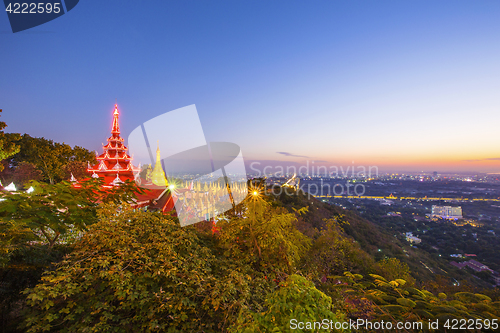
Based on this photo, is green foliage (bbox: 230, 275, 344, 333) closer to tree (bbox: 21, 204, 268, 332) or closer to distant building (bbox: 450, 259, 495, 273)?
tree (bbox: 21, 204, 268, 332)

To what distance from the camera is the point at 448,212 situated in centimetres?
3266

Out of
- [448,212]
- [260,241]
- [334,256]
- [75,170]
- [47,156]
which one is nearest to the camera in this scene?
[260,241]

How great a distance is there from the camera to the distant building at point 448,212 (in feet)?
105

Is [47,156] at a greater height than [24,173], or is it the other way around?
[47,156]

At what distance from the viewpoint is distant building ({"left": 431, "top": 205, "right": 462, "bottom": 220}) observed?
31859mm

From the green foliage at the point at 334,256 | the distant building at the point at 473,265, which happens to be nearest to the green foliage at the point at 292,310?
the green foliage at the point at 334,256

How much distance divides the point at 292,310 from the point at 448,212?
45.3 metres

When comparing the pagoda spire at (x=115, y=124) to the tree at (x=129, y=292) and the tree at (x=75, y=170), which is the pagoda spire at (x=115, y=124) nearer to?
the tree at (x=75, y=170)

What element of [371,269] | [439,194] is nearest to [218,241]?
[371,269]

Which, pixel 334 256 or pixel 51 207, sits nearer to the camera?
pixel 51 207

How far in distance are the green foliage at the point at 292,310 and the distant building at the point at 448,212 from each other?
43.1 m

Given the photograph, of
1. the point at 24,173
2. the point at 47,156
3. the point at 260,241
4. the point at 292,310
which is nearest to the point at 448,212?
the point at 260,241

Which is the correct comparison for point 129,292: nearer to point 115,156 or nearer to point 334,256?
point 334,256

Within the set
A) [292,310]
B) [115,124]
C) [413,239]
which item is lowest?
[413,239]
